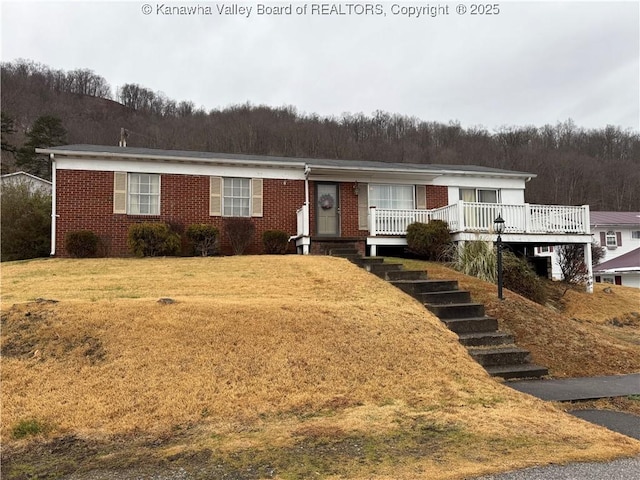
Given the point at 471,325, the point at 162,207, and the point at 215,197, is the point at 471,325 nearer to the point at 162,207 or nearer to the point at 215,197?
the point at 215,197

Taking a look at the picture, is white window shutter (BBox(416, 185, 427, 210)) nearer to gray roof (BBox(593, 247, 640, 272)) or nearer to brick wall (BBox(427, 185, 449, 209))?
brick wall (BBox(427, 185, 449, 209))

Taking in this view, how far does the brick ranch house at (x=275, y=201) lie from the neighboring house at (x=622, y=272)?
755 inches

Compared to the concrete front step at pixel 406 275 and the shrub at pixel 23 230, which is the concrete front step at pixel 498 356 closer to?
the concrete front step at pixel 406 275

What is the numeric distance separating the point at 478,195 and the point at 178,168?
10.8 metres

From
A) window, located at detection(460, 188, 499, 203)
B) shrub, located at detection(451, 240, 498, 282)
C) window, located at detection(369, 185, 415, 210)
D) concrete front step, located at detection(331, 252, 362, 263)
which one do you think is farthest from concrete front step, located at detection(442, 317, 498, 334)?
window, located at detection(460, 188, 499, 203)

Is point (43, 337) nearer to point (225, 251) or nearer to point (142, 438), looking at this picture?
point (142, 438)

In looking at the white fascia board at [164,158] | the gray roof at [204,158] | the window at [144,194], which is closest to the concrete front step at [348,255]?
the gray roof at [204,158]

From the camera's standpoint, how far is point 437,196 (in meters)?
17.2

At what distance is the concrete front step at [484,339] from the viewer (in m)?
7.84

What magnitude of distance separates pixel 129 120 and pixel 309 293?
152ft

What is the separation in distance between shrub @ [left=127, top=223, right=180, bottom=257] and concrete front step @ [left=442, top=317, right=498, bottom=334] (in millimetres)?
8544

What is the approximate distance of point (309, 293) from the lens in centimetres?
895

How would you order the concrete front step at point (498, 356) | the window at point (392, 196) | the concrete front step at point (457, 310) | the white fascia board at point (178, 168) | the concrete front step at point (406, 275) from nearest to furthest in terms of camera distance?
the concrete front step at point (498, 356), the concrete front step at point (457, 310), the concrete front step at point (406, 275), the white fascia board at point (178, 168), the window at point (392, 196)

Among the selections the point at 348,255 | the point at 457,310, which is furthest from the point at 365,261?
the point at 457,310
